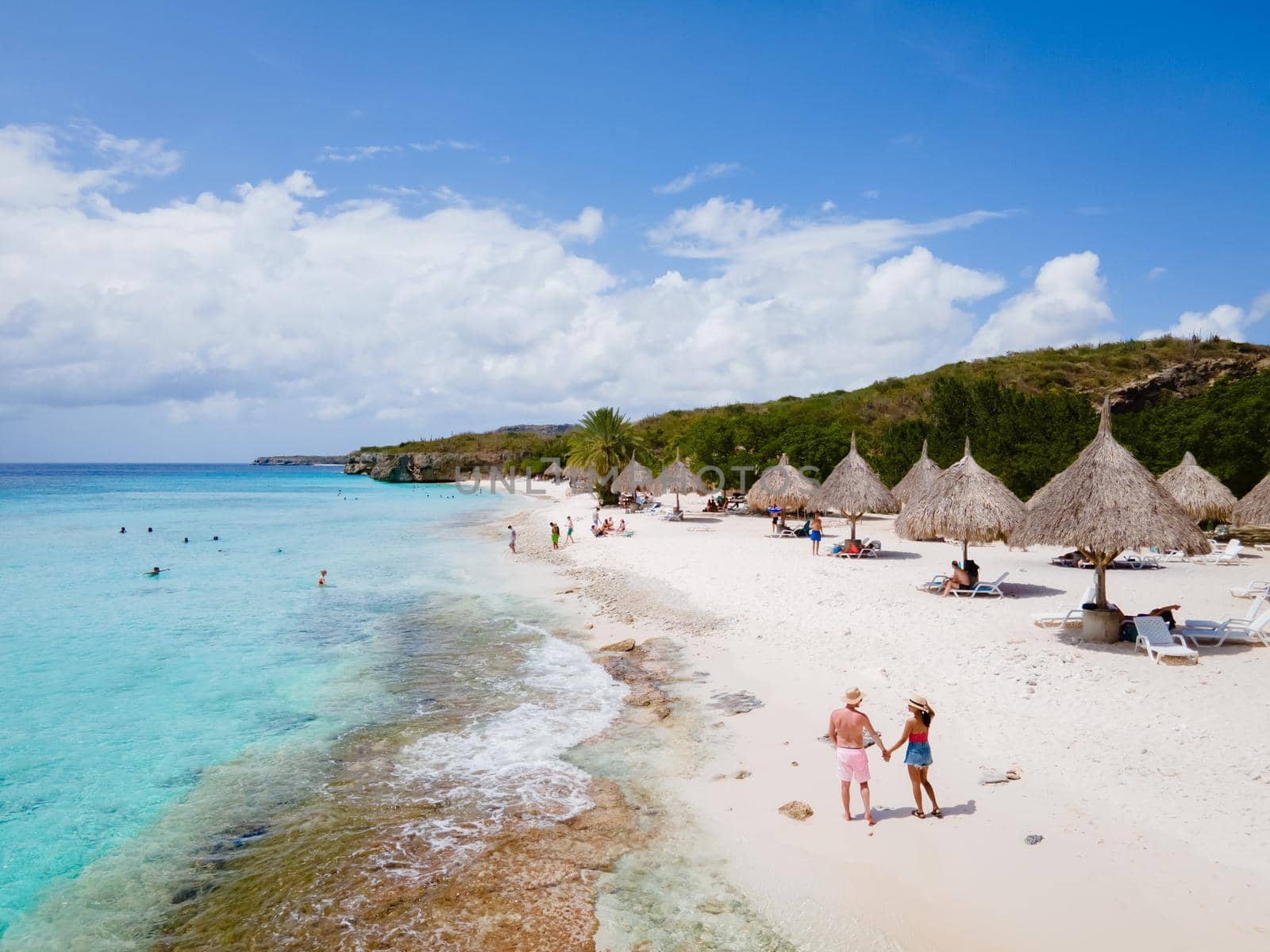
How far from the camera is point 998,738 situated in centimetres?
810

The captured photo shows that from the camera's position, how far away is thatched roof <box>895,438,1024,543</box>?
15.1 m

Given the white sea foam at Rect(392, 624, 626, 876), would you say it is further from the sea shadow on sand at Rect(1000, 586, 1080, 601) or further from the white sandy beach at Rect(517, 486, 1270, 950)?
the sea shadow on sand at Rect(1000, 586, 1080, 601)

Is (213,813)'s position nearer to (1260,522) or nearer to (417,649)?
(417,649)

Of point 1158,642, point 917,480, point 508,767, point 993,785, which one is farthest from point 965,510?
point 508,767

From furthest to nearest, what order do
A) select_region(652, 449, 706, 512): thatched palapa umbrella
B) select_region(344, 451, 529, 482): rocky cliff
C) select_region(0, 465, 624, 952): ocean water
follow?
select_region(344, 451, 529, 482): rocky cliff
select_region(652, 449, 706, 512): thatched palapa umbrella
select_region(0, 465, 624, 952): ocean water

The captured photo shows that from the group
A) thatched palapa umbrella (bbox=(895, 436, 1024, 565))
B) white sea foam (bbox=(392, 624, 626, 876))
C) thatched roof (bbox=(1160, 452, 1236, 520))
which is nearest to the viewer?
white sea foam (bbox=(392, 624, 626, 876))

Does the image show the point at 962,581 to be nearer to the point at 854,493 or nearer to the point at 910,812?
the point at 854,493

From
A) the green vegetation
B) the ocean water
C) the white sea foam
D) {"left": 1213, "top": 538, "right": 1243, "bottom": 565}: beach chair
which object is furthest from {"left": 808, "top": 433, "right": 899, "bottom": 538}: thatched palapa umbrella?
the white sea foam

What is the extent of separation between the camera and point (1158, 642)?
1028 centimetres

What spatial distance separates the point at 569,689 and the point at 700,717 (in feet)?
8.24

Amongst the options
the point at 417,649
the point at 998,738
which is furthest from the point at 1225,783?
the point at 417,649

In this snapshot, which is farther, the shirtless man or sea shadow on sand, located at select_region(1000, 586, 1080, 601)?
sea shadow on sand, located at select_region(1000, 586, 1080, 601)

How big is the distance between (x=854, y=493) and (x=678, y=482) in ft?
50.7

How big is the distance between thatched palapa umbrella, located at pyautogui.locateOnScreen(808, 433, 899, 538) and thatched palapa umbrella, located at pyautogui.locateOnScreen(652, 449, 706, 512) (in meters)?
14.0
